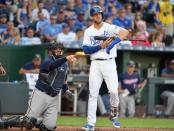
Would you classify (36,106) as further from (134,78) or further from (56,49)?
(134,78)

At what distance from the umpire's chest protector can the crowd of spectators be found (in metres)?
5.47

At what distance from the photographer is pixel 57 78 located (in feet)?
33.1

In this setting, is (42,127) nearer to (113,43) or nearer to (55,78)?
(55,78)

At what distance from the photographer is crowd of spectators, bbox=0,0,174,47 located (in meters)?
16.3

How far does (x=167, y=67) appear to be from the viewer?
1677cm

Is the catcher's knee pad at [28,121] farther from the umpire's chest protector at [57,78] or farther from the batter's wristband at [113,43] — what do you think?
the batter's wristband at [113,43]

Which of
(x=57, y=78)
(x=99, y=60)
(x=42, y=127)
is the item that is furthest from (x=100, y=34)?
(x=42, y=127)

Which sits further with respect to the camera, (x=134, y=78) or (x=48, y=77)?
(x=134, y=78)

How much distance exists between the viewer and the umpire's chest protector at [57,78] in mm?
10047

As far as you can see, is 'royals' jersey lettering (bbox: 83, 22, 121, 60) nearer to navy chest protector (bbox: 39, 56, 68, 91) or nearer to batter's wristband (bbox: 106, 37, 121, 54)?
batter's wristband (bbox: 106, 37, 121, 54)

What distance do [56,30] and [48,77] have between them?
6.88 metres

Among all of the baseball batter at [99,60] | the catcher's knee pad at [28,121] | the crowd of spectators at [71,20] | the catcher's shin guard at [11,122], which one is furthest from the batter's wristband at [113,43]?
the crowd of spectators at [71,20]

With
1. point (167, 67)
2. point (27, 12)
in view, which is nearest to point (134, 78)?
point (167, 67)

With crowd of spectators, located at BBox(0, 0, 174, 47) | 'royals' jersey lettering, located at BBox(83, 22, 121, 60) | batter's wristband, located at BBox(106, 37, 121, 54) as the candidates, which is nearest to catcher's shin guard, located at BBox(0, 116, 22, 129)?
'royals' jersey lettering, located at BBox(83, 22, 121, 60)
